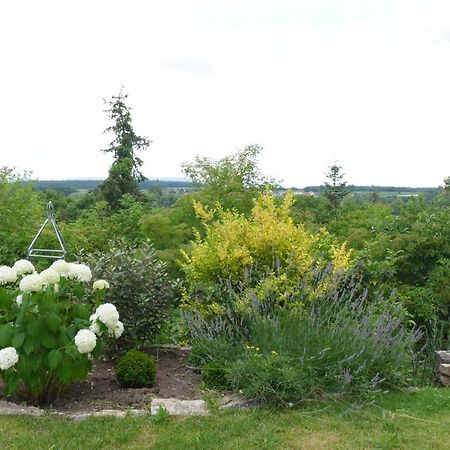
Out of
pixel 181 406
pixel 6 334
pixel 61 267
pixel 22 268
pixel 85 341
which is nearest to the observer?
pixel 85 341

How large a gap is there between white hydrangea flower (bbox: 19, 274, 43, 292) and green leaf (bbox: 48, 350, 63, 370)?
0.52 m

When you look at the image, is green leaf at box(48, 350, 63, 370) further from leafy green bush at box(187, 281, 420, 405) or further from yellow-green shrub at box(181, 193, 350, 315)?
yellow-green shrub at box(181, 193, 350, 315)

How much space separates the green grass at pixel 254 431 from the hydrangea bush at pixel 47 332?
358mm

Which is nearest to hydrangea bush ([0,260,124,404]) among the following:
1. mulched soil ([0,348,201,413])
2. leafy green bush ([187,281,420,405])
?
mulched soil ([0,348,201,413])

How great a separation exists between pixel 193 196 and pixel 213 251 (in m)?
3.94

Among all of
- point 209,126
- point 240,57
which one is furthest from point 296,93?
point 209,126

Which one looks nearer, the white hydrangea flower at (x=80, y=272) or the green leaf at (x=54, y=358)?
the green leaf at (x=54, y=358)

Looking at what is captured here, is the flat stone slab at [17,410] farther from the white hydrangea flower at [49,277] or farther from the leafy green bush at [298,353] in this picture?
the leafy green bush at [298,353]

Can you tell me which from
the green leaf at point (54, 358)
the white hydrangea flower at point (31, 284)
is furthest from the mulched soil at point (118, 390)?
the white hydrangea flower at point (31, 284)

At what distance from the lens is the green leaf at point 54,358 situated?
4.44 meters

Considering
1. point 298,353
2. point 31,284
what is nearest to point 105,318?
point 31,284

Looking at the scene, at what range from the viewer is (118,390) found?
531cm

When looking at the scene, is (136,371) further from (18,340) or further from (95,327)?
(18,340)

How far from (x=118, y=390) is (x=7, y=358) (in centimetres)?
120
